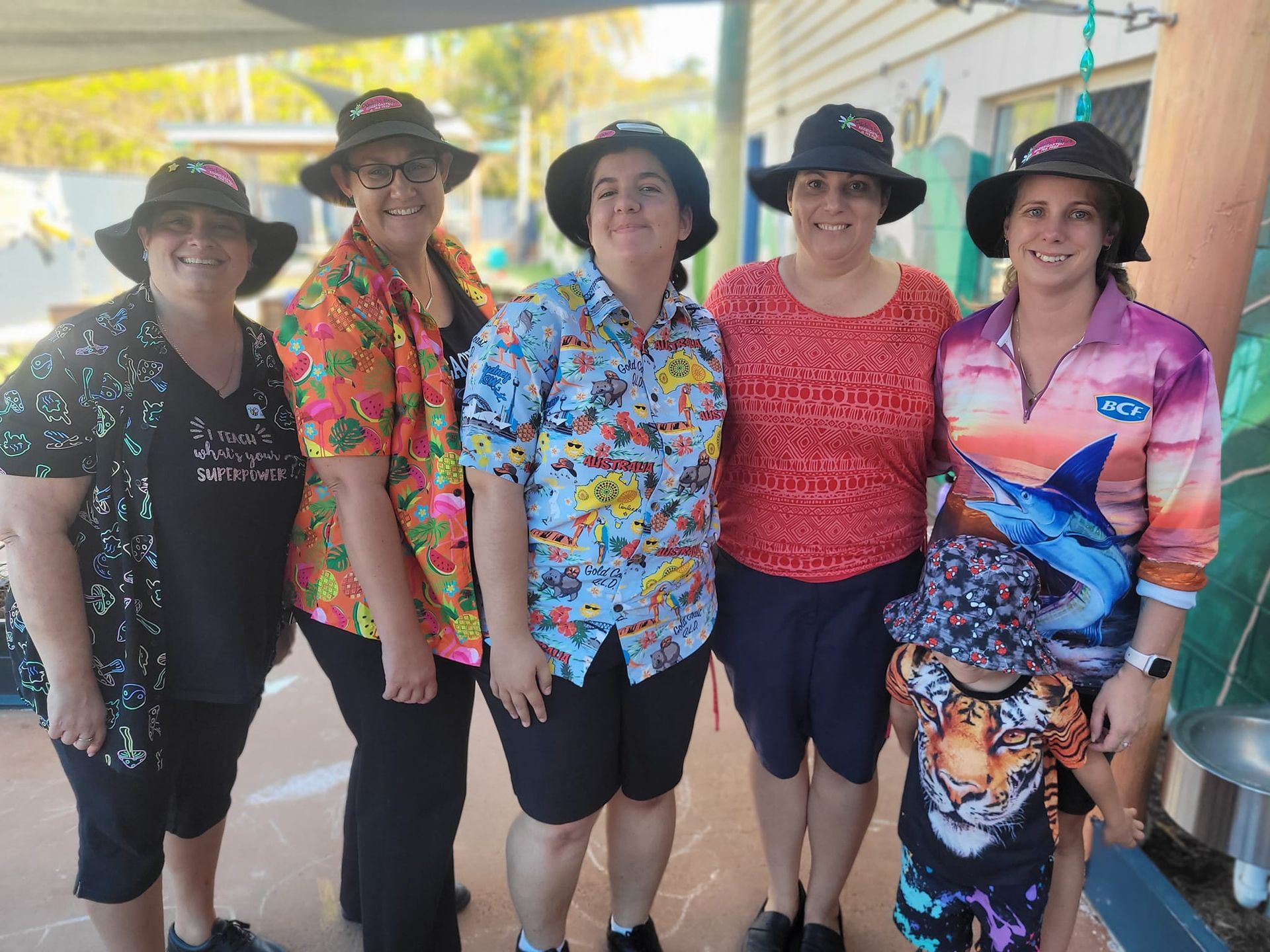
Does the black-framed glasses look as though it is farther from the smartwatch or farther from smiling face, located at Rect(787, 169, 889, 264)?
the smartwatch

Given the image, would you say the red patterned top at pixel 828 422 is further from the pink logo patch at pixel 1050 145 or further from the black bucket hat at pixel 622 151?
the pink logo patch at pixel 1050 145

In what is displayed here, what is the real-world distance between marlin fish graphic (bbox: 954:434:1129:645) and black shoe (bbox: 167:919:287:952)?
80.1 inches

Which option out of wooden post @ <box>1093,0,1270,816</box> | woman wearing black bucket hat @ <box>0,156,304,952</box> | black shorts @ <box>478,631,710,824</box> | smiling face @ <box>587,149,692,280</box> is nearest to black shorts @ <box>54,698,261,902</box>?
woman wearing black bucket hat @ <box>0,156,304,952</box>

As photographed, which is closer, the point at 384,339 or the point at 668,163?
the point at 384,339

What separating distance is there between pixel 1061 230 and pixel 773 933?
1825 mm

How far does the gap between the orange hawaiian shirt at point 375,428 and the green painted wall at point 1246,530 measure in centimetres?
258

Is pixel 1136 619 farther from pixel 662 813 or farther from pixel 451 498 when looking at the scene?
pixel 451 498

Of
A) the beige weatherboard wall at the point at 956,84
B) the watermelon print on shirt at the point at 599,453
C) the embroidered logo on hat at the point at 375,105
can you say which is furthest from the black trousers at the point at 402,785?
the beige weatherboard wall at the point at 956,84

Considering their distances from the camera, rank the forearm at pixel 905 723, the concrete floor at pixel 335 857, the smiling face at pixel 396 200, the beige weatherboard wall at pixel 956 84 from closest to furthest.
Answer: the smiling face at pixel 396 200, the forearm at pixel 905 723, the concrete floor at pixel 335 857, the beige weatherboard wall at pixel 956 84

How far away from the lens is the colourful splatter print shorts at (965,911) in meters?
1.79

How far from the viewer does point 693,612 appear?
1.88 metres

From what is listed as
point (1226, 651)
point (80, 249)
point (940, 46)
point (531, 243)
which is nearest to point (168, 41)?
point (940, 46)

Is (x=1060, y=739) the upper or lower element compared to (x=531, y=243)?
lower

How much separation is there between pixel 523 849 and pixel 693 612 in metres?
0.64
